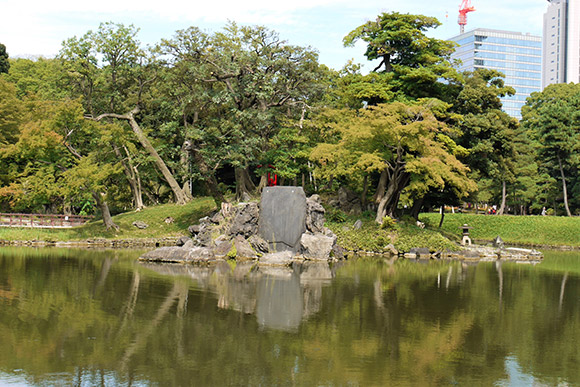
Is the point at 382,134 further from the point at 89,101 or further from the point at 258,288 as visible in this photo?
the point at 89,101

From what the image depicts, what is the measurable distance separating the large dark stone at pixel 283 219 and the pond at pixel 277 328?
5723 mm

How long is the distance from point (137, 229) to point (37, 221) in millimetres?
6147

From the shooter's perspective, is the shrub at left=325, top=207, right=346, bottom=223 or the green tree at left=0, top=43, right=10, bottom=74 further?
Result: the green tree at left=0, top=43, right=10, bottom=74

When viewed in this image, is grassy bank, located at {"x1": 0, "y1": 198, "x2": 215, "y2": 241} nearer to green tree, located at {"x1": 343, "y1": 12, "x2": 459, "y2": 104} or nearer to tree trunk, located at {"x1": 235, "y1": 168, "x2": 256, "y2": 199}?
tree trunk, located at {"x1": 235, "y1": 168, "x2": 256, "y2": 199}

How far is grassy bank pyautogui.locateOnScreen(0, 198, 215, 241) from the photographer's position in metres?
30.6

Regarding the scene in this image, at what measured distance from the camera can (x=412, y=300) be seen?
16.0 m

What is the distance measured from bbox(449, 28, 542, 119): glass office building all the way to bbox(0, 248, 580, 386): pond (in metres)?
137

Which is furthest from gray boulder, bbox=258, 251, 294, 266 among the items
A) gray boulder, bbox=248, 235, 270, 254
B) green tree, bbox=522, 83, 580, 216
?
green tree, bbox=522, 83, 580, 216

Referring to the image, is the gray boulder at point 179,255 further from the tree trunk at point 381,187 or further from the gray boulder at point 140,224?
the tree trunk at point 381,187

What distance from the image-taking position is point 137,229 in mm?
34219

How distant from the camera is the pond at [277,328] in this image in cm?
889

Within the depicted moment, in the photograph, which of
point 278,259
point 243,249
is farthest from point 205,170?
point 278,259

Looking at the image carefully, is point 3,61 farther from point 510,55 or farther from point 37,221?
point 510,55

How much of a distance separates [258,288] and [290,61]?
19.9m
